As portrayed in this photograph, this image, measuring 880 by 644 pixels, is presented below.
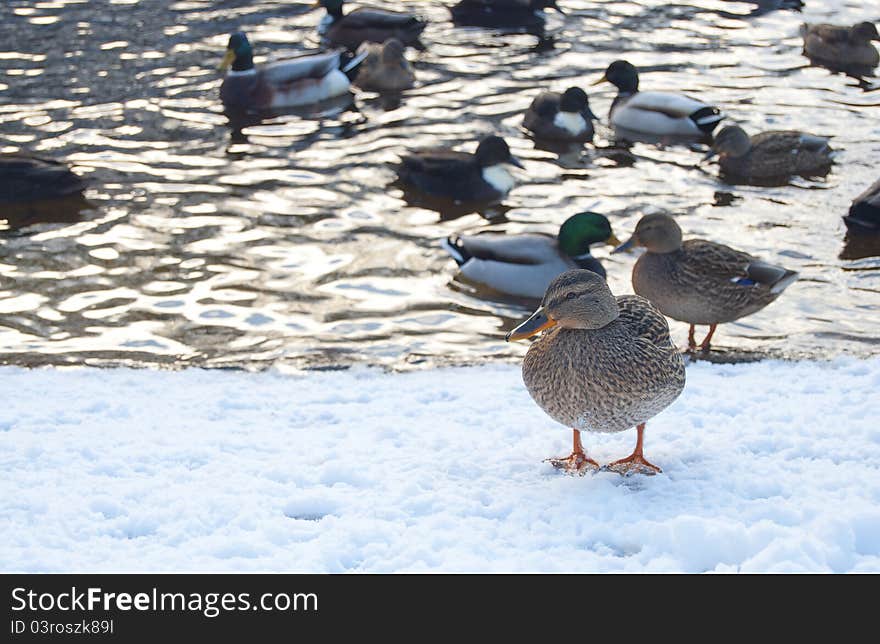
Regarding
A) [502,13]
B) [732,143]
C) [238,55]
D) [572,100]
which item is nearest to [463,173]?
[572,100]

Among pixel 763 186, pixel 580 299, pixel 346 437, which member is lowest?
pixel 763 186

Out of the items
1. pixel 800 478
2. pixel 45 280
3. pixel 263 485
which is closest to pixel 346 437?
pixel 263 485

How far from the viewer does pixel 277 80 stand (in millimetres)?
13672

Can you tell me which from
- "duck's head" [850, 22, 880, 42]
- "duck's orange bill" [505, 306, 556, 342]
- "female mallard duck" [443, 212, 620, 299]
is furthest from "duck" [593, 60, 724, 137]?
"duck's orange bill" [505, 306, 556, 342]

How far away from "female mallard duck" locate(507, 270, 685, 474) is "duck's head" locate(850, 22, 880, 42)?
10.6 m

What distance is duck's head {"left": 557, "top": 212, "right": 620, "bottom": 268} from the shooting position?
30.8 feet

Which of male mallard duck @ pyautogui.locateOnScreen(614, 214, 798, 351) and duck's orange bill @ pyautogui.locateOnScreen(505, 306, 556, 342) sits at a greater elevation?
duck's orange bill @ pyautogui.locateOnScreen(505, 306, 556, 342)

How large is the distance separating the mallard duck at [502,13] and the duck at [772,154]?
200 inches

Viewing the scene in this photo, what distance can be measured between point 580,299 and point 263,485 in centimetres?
156

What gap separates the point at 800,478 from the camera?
4.89 metres

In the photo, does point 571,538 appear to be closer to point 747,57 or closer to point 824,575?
point 824,575

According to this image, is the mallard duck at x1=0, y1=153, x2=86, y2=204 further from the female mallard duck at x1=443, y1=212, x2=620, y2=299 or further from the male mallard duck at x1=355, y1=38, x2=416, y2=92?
the male mallard duck at x1=355, y1=38, x2=416, y2=92

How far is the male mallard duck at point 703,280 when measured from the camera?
26.0 ft

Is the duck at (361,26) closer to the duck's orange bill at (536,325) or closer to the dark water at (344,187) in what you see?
the dark water at (344,187)
